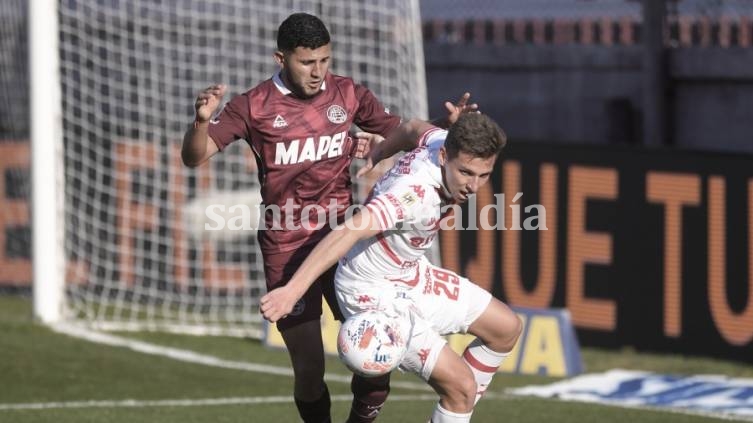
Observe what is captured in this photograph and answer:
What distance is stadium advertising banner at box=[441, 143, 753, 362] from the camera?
1133cm

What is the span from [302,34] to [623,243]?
516cm

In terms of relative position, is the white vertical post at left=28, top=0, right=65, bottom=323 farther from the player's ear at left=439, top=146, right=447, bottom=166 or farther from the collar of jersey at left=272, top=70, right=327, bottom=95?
the player's ear at left=439, top=146, right=447, bottom=166

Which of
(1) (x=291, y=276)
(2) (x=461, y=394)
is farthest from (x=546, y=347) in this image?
(2) (x=461, y=394)

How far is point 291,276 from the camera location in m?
7.84

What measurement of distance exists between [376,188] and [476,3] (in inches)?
341

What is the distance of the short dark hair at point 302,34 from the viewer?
→ 7.40m

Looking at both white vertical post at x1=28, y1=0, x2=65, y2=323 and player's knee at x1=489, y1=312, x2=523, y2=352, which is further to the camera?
white vertical post at x1=28, y1=0, x2=65, y2=323

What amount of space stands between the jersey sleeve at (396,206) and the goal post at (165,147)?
6094mm

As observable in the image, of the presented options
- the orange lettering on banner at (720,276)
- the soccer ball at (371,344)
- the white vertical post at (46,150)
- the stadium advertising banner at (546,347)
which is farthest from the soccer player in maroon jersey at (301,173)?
the white vertical post at (46,150)

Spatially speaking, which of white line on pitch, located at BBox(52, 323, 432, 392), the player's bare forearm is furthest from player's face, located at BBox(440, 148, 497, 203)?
white line on pitch, located at BBox(52, 323, 432, 392)

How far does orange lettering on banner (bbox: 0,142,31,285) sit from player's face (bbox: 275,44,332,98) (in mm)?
7615

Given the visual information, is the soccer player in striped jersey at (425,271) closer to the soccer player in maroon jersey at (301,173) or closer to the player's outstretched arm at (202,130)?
the soccer player in maroon jersey at (301,173)

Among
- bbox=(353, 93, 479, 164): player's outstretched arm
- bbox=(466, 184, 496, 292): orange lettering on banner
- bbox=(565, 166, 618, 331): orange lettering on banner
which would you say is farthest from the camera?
bbox=(466, 184, 496, 292): orange lettering on banner

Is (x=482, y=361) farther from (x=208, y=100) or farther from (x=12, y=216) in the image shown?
(x=12, y=216)
